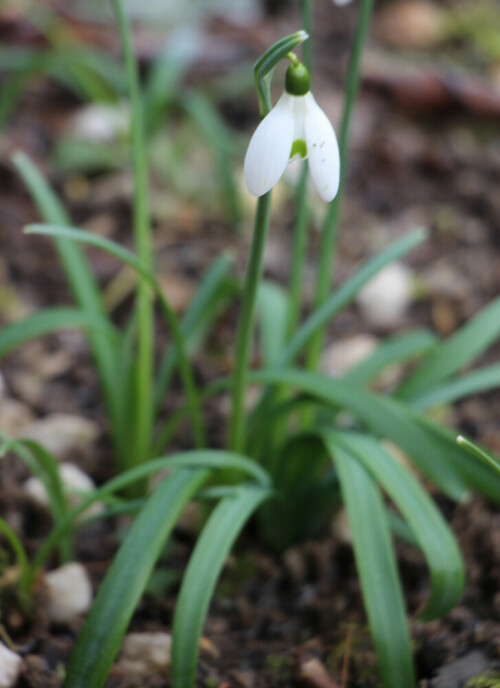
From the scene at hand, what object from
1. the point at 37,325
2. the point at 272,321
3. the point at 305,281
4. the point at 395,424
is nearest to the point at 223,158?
the point at 305,281

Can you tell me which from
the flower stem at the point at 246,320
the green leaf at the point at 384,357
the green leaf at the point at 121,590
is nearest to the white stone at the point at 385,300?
the green leaf at the point at 384,357

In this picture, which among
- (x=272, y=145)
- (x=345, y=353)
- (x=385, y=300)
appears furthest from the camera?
(x=385, y=300)

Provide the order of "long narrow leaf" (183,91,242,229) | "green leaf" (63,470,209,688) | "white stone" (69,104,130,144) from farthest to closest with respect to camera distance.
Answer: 1. "white stone" (69,104,130,144)
2. "long narrow leaf" (183,91,242,229)
3. "green leaf" (63,470,209,688)

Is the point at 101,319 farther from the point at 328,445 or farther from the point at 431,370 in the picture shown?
the point at 431,370

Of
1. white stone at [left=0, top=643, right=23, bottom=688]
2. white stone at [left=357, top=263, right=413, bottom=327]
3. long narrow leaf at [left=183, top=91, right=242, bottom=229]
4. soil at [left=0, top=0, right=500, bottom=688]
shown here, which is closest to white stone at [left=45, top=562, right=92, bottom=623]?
soil at [left=0, top=0, right=500, bottom=688]

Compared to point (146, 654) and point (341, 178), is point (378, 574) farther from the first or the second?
point (341, 178)

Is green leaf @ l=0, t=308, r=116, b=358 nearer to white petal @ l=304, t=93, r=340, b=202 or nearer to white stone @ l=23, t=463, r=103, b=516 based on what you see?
white stone @ l=23, t=463, r=103, b=516

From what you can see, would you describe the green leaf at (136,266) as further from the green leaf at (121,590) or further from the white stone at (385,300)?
the white stone at (385,300)
